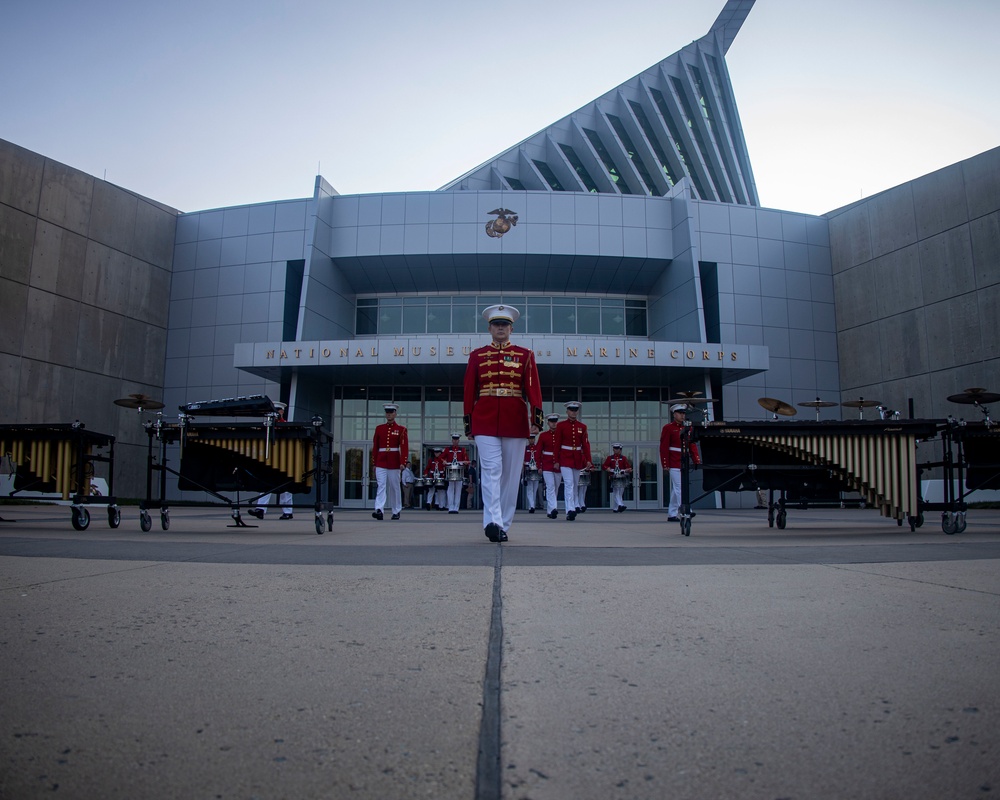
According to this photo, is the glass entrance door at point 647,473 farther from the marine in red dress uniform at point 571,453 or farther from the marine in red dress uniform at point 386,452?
the marine in red dress uniform at point 386,452

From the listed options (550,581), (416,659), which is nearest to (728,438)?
(550,581)

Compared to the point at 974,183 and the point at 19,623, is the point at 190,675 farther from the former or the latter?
the point at 974,183

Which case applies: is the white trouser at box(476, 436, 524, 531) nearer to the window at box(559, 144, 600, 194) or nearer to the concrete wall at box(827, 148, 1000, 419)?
the concrete wall at box(827, 148, 1000, 419)

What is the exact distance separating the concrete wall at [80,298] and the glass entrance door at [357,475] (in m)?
7.67

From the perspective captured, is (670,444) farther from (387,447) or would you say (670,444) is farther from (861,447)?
(861,447)

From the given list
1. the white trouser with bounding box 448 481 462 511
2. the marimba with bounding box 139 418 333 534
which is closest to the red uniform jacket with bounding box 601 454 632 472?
the white trouser with bounding box 448 481 462 511

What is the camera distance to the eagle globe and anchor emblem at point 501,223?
27.2 m

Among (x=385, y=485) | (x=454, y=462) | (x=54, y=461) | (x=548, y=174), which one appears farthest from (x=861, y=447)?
(x=548, y=174)

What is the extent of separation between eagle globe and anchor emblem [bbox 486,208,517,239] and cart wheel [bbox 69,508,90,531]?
19.9 metres

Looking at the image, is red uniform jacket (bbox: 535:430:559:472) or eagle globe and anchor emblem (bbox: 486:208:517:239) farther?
eagle globe and anchor emblem (bbox: 486:208:517:239)

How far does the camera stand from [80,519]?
9.34m

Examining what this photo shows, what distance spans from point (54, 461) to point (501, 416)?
579cm

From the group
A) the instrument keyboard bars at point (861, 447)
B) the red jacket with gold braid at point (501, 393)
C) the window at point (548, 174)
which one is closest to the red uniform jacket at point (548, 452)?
the instrument keyboard bars at point (861, 447)

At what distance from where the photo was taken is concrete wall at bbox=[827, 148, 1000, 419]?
23.6 metres
